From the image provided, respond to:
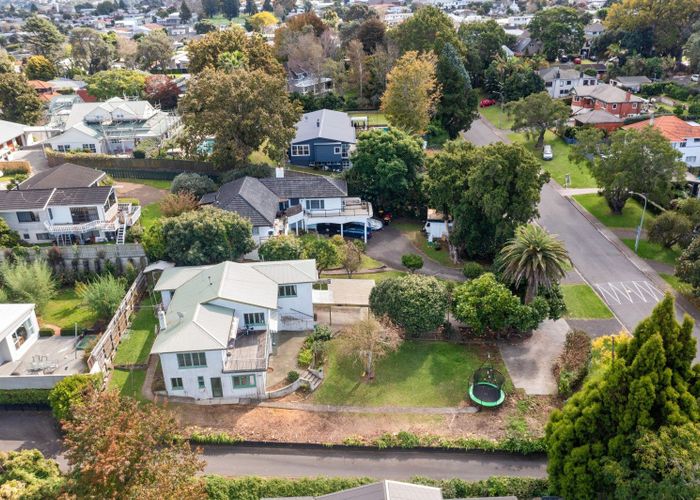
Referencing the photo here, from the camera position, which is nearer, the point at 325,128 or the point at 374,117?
the point at 325,128

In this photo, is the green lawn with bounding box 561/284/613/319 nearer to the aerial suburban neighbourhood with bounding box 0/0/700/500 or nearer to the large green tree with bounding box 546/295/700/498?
the aerial suburban neighbourhood with bounding box 0/0/700/500

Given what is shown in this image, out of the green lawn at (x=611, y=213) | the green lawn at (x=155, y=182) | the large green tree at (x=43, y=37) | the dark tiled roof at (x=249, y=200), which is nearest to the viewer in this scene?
the dark tiled roof at (x=249, y=200)

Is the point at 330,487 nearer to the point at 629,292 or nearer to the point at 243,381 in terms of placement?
the point at 243,381

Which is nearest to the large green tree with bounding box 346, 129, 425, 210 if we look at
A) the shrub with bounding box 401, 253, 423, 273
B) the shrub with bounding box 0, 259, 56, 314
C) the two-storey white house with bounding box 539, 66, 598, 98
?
the shrub with bounding box 401, 253, 423, 273

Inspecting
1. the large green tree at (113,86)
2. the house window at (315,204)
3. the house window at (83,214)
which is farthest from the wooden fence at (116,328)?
the large green tree at (113,86)

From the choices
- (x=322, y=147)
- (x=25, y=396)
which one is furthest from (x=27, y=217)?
(x=322, y=147)

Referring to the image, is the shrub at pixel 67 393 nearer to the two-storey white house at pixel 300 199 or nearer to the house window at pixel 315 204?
the two-storey white house at pixel 300 199
